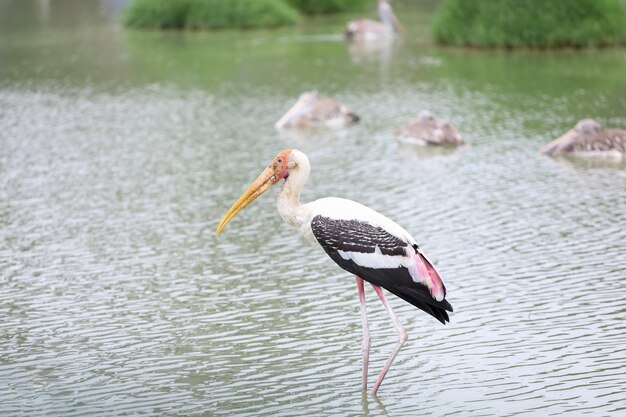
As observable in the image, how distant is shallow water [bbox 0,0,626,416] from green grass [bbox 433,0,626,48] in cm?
155

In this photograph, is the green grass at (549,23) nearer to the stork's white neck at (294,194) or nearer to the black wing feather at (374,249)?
the stork's white neck at (294,194)

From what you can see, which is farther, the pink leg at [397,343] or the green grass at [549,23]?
the green grass at [549,23]

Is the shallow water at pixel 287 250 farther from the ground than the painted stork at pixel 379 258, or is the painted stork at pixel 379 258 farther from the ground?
the painted stork at pixel 379 258

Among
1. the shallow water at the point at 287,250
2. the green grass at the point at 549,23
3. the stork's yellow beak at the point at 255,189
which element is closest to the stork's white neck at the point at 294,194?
the stork's yellow beak at the point at 255,189

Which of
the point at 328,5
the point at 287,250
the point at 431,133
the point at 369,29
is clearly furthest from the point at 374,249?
the point at 328,5

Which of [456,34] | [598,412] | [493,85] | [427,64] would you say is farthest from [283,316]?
[456,34]

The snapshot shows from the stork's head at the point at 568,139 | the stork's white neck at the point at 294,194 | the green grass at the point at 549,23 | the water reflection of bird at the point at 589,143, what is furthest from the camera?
the green grass at the point at 549,23

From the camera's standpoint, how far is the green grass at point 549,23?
68.4 feet

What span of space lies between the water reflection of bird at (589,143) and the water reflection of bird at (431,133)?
1.12m

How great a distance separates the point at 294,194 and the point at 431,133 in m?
7.22

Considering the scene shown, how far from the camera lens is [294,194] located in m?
6.64

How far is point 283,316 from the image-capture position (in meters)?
7.86

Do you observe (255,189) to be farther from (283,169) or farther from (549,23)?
(549,23)

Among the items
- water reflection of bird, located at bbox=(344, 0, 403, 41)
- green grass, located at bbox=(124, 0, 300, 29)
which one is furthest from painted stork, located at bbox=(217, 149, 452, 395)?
green grass, located at bbox=(124, 0, 300, 29)
